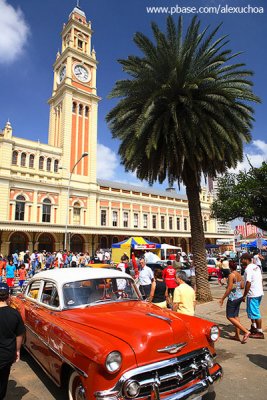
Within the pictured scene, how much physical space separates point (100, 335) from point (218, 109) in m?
10.3

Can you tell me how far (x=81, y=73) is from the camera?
146 ft

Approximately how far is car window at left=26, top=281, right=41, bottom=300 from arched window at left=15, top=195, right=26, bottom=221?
30.1 metres

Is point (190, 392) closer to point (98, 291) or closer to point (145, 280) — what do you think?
point (98, 291)

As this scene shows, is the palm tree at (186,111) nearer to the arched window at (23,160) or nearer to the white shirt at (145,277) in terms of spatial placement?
the white shirt at (145,277)

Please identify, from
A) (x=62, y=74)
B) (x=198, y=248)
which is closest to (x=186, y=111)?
(x=198, y=248)

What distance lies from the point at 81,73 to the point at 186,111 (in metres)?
37.7

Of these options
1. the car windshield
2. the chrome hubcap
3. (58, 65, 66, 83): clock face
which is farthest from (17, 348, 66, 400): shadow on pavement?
(58, 65, 66, 83): clock face

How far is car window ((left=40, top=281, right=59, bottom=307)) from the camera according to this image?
4.87 metres

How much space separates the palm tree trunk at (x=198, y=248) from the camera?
11.9 metres

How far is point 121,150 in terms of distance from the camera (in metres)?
13.4

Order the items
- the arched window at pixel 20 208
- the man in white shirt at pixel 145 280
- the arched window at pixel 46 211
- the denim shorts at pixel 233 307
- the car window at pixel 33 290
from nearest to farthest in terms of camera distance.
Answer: the car window at pixel 33 290 < the denim shorts at pixel 233 307 < the man in white shirt at pixel 145 280 < the arched window at pixel 20 208 < the arched window at pixel 46 211

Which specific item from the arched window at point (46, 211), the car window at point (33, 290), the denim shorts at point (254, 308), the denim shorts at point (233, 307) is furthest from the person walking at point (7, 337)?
the arched window at point (46, 211)

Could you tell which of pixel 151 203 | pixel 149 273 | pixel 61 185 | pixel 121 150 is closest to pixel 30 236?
pixel 61 185

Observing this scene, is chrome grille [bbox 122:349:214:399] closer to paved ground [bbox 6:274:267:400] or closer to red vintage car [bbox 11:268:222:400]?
red vintage car [bbox 11:268:222:400]
